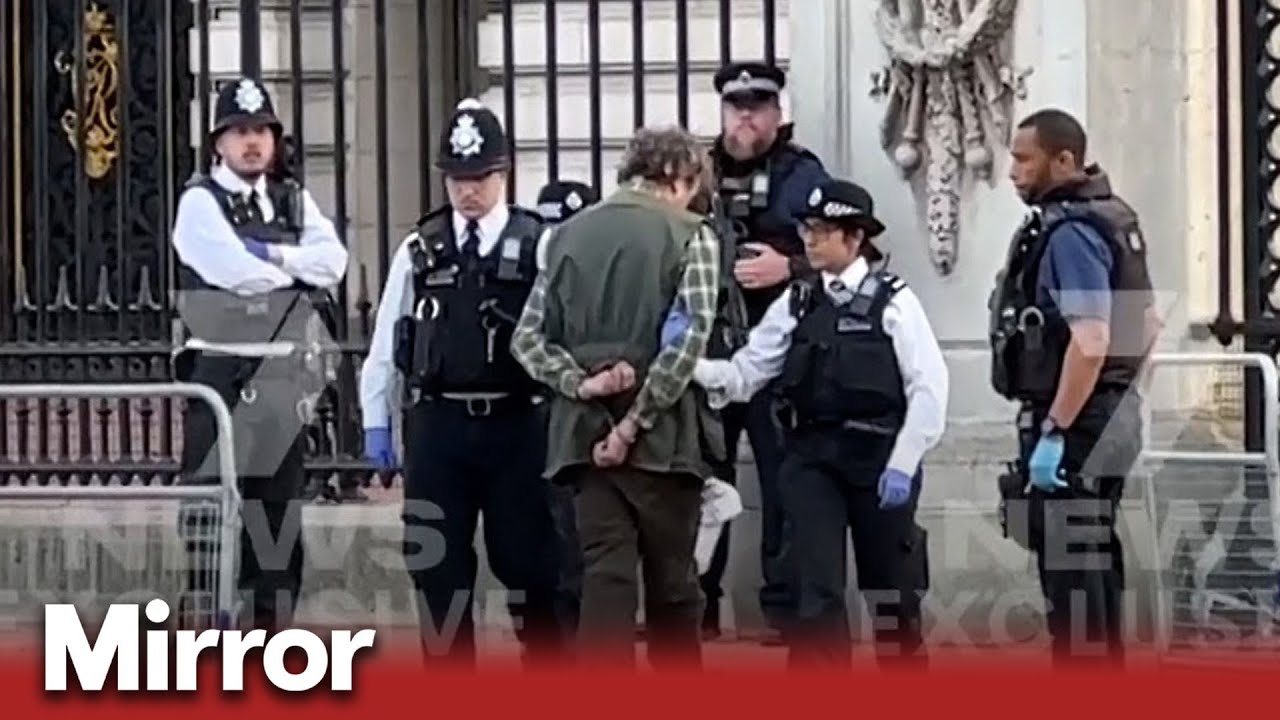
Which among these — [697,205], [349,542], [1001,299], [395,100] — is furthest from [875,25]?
[395,100]

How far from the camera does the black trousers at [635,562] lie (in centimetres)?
912

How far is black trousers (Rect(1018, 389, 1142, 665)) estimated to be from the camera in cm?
927

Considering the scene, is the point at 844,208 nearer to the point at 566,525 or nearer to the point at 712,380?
the point at 712,380

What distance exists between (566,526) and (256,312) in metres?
1.28

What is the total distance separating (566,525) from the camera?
33.9 ft

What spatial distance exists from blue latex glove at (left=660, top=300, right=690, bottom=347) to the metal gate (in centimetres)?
253

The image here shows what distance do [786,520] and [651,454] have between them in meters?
1.05

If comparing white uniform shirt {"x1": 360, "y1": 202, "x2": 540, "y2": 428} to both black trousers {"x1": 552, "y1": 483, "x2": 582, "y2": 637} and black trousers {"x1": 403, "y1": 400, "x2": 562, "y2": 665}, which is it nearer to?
black trousers {"x1": 403, "y1": 400, "x2": 562, "y2": 665}

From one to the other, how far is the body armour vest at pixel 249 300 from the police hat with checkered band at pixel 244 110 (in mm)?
213

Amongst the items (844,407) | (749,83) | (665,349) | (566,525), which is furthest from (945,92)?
(665,349)

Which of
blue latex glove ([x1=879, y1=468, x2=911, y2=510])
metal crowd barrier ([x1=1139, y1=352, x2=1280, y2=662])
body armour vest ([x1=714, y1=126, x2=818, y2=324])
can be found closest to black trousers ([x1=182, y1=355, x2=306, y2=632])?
body armour vest ([x1=714, y1=126, x2=818, y2=324])

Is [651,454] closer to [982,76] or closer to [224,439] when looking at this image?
[224,439]

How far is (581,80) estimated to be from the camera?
650 inches

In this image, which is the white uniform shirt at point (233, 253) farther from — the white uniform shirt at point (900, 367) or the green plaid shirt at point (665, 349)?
the white uniform shirt at point (900, 367)
